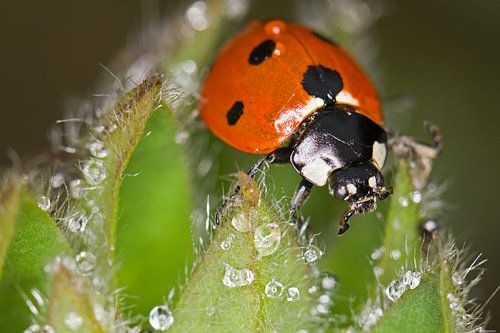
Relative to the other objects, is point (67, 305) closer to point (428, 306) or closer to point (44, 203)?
point (44, 203)

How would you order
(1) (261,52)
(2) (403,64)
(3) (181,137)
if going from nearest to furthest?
(3) (181,137) < (1) (261,52) < (2) (403,64)

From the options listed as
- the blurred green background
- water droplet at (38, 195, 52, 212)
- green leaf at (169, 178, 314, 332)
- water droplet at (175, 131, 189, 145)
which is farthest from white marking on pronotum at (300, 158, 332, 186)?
the blurred green background

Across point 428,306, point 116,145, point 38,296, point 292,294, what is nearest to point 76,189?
point 116,145

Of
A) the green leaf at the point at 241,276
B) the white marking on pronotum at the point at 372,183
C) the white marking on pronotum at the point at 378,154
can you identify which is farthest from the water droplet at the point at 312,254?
the white marking on pronotum at the point at 378,154

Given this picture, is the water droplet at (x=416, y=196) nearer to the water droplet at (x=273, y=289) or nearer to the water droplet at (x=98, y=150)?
the water droplet at (x=273, y=289)

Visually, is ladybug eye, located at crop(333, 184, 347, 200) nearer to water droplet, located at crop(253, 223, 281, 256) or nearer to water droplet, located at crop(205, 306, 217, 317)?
water droplet, located at crop(253, 223, 281, 256)

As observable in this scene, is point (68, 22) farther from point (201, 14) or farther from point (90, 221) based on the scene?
point (90, 221)
